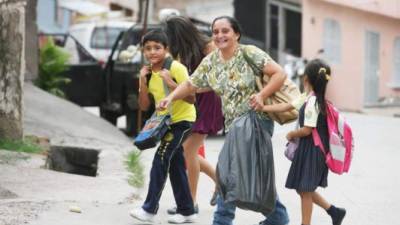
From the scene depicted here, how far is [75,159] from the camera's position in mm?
12156

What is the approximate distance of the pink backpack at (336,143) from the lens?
24.4 ft

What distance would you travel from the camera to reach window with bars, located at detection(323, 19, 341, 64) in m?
26.3

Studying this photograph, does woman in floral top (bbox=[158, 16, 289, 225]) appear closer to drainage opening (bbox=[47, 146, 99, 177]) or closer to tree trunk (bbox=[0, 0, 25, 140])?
tree trunk (bbox=[0, 0, 25, 140])

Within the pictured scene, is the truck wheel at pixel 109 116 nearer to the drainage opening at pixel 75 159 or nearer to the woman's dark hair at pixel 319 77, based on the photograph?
the drainage opening at pixel 75 159

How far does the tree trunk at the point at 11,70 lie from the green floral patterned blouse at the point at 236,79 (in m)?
4.56

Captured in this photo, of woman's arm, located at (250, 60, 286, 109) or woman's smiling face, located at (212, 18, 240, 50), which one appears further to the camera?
woman's smiling face, located at (212, 18, 240, 50)

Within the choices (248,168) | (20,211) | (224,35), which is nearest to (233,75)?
(224,35)

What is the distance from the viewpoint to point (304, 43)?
90.5 ft

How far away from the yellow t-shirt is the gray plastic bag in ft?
3.12

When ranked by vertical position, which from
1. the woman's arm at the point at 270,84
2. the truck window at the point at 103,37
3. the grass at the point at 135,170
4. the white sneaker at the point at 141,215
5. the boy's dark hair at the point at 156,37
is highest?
the boy's dark hair at the point at 156,37

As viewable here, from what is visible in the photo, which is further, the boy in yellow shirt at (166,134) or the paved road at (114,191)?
the paved road at (114,191)

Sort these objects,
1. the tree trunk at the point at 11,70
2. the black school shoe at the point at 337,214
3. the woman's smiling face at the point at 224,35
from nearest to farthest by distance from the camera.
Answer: the woman's smiling face at the point at 224,35 < the black school shoe at the point at 337,214 < the tree trunk at the point at 11,70

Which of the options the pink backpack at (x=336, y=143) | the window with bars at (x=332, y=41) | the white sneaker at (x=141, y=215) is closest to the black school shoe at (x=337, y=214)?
the pink backpack at (x=336, y=143)

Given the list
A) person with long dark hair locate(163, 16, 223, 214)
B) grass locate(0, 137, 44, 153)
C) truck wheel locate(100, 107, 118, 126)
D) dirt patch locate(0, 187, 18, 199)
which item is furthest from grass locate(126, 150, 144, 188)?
truck wheel locate(100, 107, 118, 126)
